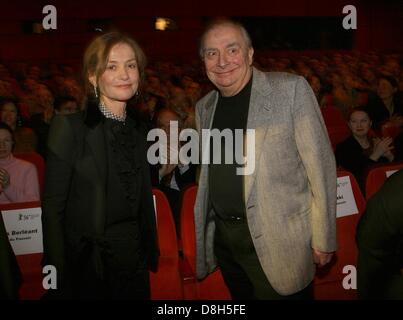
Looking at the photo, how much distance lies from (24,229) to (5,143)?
3.52 feet

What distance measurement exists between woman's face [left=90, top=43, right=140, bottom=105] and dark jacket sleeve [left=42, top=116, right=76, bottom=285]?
173 mm

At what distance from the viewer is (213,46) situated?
1674mm

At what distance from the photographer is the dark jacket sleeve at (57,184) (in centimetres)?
152

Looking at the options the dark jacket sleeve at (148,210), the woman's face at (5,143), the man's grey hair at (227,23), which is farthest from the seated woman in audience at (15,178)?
the man's grey hair at (227,23)

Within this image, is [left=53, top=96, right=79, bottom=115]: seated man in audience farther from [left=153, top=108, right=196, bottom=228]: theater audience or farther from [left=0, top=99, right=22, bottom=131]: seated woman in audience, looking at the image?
[left=153, top=108, right=196, bottom=228]: theater audience

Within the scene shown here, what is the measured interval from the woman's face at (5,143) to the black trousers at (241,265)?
1.94 m

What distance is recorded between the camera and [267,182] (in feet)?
5.23

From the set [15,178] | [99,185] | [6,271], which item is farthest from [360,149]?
[6,271]

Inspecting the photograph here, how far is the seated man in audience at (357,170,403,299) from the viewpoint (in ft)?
3.58

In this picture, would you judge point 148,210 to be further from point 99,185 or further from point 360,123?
point 360,123

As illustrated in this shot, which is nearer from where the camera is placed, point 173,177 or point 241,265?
point 241,265

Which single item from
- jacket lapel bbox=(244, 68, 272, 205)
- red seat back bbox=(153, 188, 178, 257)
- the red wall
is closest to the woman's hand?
red seat back bbox=(153, 188, 178, 257)

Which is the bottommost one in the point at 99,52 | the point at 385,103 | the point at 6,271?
the point at 6,271

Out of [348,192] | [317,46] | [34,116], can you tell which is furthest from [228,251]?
[317,46]
